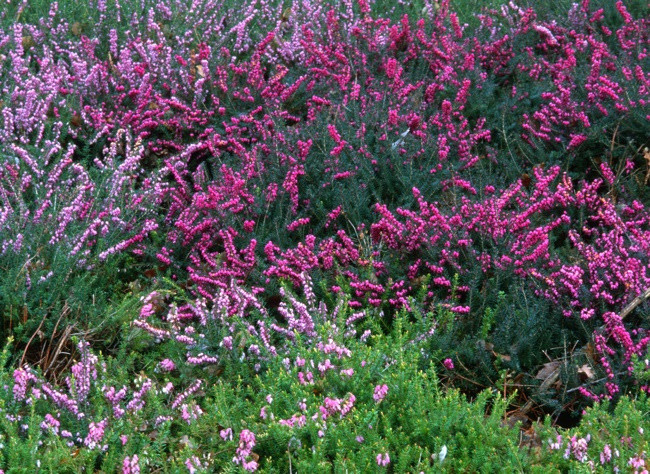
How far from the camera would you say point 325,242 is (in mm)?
3857

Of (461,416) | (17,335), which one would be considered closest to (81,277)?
(17,335)

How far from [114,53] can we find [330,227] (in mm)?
2022

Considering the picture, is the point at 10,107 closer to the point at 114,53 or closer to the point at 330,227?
the point at 114,53

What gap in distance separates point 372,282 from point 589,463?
1390 mm

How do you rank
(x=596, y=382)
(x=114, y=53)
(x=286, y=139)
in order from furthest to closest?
1. (x=114, y=53)
2. (x=286, y=139)
3. (x=596, y=382)

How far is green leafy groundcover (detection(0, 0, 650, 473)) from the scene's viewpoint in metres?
2.87

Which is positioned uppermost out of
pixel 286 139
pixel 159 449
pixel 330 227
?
pixel 286 139

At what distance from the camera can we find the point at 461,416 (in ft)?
9.34

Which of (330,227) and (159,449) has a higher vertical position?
(330,227)

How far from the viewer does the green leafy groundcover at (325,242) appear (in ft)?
9.40

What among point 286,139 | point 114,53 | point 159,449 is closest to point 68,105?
point 114,53

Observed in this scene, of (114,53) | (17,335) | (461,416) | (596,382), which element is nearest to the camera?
(461,416)

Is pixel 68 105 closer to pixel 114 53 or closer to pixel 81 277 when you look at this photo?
pixel 114 53

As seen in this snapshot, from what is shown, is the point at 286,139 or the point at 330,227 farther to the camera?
the point at 286,139
